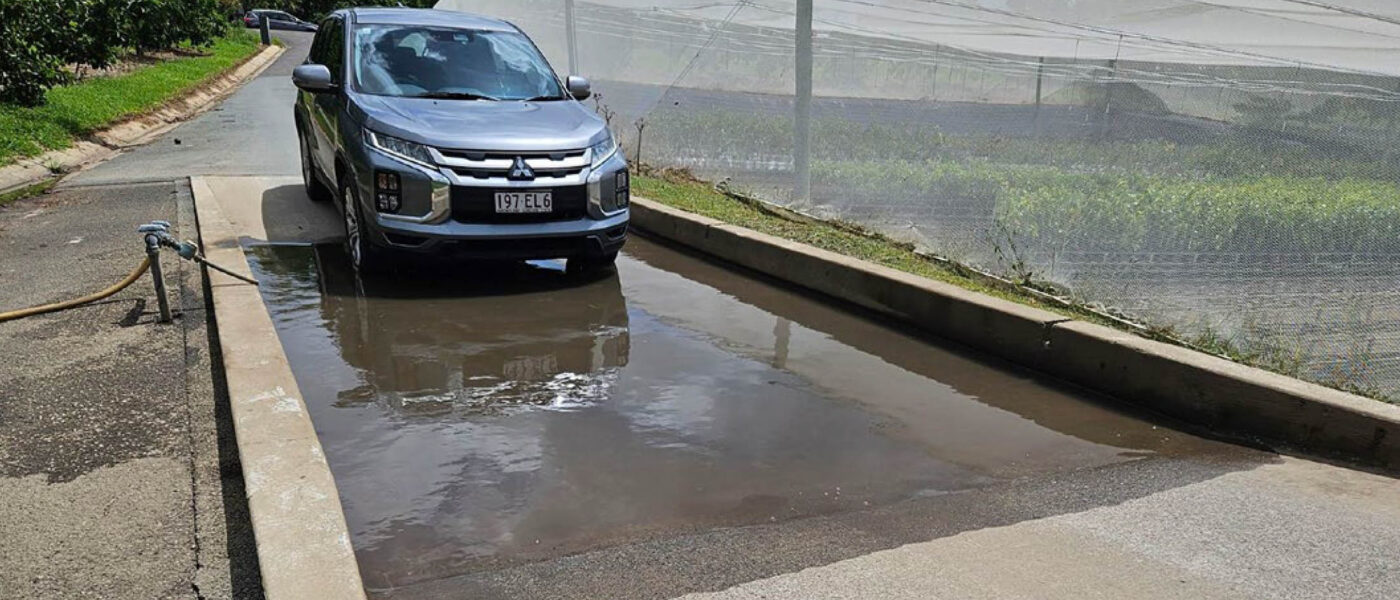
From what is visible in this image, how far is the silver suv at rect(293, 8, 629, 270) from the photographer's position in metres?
5.93

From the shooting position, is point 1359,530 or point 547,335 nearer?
point 1359,530

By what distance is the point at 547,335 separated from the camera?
5.47 metres

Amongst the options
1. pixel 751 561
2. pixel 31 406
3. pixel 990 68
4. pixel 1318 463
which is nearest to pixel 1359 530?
pixel 1318 463

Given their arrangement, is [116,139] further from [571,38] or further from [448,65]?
[448,65]

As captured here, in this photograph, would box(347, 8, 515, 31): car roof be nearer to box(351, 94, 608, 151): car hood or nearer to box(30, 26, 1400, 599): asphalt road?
box(351, 94, 608, 151): car hood

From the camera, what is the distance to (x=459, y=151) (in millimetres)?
5914

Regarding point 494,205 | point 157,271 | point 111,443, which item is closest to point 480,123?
point 494,205

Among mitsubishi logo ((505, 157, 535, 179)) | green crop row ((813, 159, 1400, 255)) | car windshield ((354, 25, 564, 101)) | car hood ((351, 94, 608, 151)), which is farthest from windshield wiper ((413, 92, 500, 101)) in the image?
green crop row ((813, 159, 1400, 255))

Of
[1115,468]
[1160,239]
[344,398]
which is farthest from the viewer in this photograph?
[1160,239]

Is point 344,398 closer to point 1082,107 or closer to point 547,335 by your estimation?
point 547,335

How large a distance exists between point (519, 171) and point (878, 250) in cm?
255

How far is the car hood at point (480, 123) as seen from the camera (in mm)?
5953

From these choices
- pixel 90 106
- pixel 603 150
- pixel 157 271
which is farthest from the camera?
pixel 90 106

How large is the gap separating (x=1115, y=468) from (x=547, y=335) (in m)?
2.97
